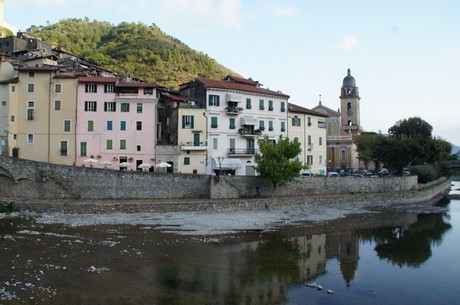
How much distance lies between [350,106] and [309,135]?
39.7 m

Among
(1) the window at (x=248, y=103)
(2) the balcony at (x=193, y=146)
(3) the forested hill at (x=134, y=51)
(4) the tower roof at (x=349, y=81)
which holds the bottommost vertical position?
(2) the balcony at (x=193, y=146)

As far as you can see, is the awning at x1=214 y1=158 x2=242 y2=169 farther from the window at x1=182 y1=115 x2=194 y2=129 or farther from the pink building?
the pink building

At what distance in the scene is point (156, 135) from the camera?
151 ft

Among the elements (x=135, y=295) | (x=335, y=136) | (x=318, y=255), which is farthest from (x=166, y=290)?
(x=335, y=136)

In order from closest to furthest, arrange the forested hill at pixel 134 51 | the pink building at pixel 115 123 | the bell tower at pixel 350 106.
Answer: the pink building at pixel 115 123
the bell tower at pixel 350 106
the forested hill at pixel 134 51

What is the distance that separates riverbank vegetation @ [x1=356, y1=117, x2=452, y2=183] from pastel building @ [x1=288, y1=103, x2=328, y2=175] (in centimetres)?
1481

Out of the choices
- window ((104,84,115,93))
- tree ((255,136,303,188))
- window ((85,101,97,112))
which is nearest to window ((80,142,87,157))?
window ((85,101,97,112))

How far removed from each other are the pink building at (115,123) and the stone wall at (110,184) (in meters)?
5.86

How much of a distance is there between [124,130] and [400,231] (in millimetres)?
31385

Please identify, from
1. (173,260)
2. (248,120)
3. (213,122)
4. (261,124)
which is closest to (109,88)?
(213,122)

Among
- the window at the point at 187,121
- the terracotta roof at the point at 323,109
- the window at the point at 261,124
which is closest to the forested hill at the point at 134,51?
the terracotta roof at the point at 323,109

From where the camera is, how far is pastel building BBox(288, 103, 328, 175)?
182 ft

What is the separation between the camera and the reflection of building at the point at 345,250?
72.2 ft

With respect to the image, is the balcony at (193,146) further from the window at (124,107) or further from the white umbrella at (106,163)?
the white umbrella at (106,163)
